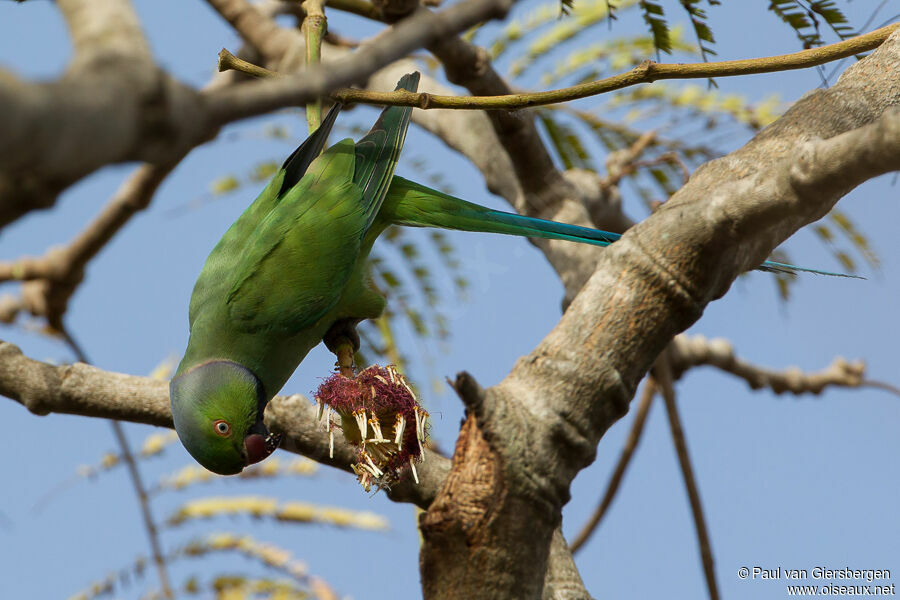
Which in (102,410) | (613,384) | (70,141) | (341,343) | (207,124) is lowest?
(70,141)

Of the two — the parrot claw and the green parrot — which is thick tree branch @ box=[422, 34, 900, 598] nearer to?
the green parrot

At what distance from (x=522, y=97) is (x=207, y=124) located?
1.45 meters

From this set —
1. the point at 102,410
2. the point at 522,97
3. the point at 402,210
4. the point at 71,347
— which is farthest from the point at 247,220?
the point at 522,97

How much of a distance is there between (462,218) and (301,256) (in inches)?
30.3

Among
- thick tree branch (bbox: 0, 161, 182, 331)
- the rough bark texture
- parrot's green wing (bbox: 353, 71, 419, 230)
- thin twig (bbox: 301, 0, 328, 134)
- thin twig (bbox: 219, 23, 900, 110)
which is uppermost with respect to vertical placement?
thick tree branch (bbox: 0, 161, 182, 331)

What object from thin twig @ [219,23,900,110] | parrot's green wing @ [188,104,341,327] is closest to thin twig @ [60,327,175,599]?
parrot's green wing @ [188,104,341,327]

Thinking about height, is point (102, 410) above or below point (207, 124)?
above

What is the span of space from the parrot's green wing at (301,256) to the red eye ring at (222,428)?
52cm

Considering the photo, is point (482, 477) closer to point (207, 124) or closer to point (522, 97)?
point (522, 97)

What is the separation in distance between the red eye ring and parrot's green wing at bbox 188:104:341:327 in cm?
66

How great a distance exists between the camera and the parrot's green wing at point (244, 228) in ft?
12.3

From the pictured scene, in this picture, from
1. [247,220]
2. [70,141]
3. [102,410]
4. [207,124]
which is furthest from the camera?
[247,220]

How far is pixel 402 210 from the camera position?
4.11 m

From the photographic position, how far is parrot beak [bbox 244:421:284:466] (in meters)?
3.20
